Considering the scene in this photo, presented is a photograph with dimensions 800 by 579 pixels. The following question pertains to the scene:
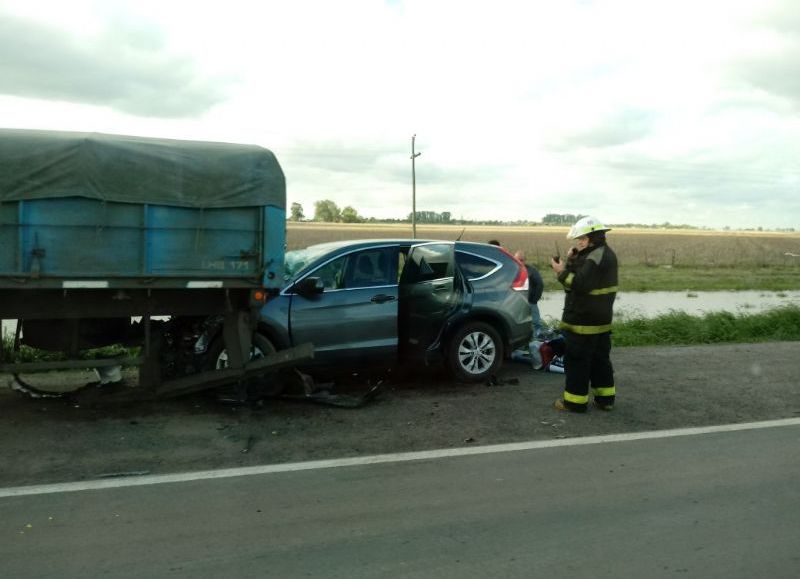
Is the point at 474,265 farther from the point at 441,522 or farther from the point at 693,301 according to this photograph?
the point at 693,301

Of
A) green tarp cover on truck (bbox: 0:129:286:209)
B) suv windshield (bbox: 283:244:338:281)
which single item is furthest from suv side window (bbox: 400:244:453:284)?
green tarp cover on truck (bbox: 0:129:286:209)

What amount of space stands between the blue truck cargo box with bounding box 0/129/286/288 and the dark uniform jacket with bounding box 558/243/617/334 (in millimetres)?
2863

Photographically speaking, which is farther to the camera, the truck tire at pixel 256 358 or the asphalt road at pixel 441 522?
the truck tire at pixel 256 358

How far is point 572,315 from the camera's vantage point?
25.0 ft

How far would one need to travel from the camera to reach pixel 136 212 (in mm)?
6547

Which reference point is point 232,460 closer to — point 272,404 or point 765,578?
point 272,404

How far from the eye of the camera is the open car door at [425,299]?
8633mm

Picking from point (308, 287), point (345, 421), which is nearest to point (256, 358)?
point (308, 287)

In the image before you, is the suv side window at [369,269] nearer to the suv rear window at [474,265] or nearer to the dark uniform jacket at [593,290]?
the suv rear window at [474,265]

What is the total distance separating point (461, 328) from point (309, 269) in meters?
1.83

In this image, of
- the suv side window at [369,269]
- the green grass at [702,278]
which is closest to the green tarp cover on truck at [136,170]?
the suv side window at [369,269]

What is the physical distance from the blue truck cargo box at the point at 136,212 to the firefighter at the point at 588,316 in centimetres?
286

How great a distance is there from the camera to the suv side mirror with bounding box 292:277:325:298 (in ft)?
26.0

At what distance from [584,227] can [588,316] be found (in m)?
0.87
